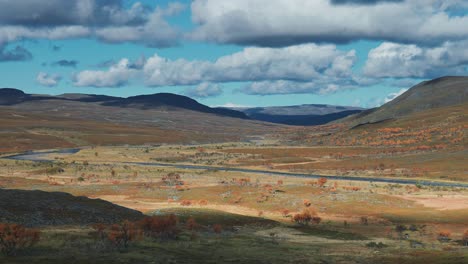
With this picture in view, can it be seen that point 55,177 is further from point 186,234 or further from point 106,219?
point 186,234

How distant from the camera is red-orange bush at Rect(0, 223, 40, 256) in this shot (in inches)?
1300

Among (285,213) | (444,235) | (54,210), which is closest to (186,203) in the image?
(285,213)

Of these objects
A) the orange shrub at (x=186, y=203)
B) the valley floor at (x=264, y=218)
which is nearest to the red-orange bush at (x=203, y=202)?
the valley floor at (x=264, y=218)

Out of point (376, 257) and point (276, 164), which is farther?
point (276, 164)

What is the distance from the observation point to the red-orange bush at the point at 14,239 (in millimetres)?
33031

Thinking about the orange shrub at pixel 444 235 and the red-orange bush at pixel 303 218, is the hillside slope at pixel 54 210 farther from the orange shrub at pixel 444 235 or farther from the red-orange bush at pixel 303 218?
the orange shrub at pixel 444 235

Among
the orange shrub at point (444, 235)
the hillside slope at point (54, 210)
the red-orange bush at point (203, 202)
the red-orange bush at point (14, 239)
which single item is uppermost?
the red-orange bush at point (14, 239)

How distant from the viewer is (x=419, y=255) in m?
38.6

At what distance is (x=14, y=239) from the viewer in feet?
108

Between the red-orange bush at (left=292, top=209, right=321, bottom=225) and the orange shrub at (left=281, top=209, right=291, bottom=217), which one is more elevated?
the red-orange bush at (left=292, top=209, right=321, bottom=225)

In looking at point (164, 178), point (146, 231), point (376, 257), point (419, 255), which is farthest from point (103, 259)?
point (164, 178)

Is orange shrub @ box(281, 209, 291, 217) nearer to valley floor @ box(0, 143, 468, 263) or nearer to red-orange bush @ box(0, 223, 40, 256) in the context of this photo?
valley floor @ box(0, 143, 468, 263)

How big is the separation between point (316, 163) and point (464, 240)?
116514 millimetres

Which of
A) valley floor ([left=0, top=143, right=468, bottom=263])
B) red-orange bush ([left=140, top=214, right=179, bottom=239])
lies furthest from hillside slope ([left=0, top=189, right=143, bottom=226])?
red-orange bush ([left=140, top=214, right=179, bottom=239])
